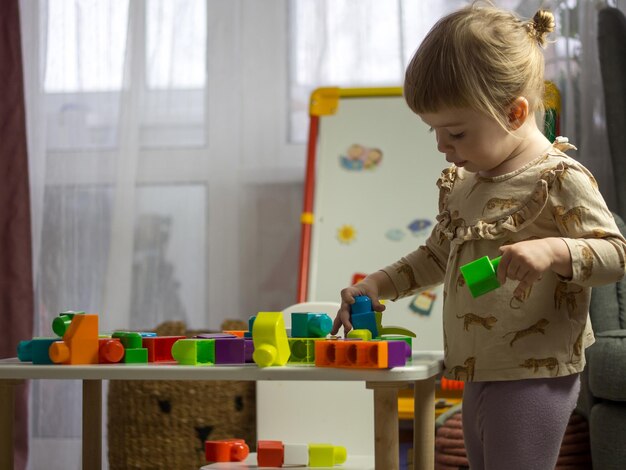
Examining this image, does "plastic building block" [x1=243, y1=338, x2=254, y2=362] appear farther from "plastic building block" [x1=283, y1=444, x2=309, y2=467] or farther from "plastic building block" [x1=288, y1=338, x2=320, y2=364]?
"plastic building block" [x1=283, y1=444, x2=309, y2=467]

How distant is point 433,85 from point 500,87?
0.08 m

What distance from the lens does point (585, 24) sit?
2.34 m

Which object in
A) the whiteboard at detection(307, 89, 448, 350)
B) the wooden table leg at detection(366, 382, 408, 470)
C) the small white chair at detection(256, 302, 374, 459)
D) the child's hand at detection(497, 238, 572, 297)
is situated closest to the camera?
the child's hand at detection(497, 238, 572, 297)

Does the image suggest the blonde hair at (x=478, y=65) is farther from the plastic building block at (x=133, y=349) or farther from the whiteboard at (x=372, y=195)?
the whiteboard at (x=372, y=195)

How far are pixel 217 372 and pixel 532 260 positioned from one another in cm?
40

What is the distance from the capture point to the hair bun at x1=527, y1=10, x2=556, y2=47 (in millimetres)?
1171

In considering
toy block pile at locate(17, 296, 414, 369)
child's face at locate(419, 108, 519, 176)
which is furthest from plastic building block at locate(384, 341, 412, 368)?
child's face at locate(419, 108, 519, 176)

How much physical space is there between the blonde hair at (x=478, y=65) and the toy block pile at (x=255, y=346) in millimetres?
301

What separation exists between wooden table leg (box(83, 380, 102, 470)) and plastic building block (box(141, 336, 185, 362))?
273mm

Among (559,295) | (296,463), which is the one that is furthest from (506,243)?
(296,463)

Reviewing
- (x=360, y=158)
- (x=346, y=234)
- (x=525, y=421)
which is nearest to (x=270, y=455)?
(x=525, y=421)

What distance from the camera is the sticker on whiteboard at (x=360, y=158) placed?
7.67 ft

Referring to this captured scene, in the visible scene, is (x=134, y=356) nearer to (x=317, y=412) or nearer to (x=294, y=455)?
(x=294, y=455)

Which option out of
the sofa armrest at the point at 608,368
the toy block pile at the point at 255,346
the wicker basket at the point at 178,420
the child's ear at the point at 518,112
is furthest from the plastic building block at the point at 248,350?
the wicker basket at the point at 178,420
